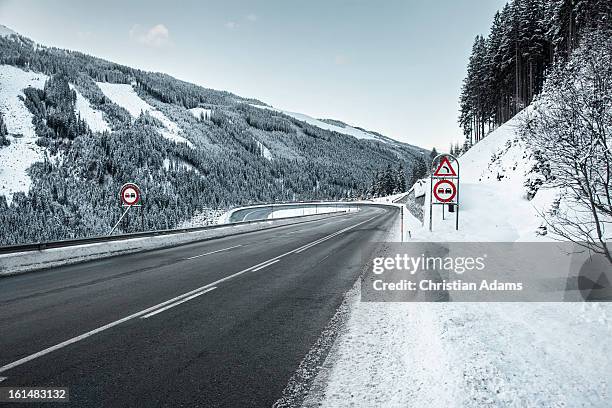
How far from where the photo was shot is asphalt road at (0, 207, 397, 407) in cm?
329

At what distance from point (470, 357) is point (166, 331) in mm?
3775

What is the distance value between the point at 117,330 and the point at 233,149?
530 feet

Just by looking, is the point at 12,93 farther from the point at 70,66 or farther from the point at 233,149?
the point at 233,149

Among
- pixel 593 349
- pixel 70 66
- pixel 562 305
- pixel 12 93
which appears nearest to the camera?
pixel 593 349

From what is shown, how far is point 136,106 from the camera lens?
176750 millimetres

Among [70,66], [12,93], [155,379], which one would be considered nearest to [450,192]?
[155,379]

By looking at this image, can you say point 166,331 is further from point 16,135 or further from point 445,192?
point 16,135

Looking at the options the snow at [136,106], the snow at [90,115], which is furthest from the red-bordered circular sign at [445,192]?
the snow at [136,106]

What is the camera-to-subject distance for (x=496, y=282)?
6.84m

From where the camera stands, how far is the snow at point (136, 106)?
149m

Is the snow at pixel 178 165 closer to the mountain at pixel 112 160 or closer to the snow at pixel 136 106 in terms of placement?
the mountain at pixel 112 160

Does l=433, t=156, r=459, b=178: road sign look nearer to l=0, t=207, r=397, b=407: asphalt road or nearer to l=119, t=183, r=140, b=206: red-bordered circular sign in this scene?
l=0, t=207, r=397, b=407: asphalt road

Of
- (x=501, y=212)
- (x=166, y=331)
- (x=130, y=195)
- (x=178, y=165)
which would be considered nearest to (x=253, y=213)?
(x=130, y=195)

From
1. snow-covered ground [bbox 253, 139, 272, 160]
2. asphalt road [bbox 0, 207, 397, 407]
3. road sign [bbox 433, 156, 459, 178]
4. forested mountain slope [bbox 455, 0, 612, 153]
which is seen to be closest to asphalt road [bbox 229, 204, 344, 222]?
forested mountain slope [bbox 455, 0, 612, 153]
